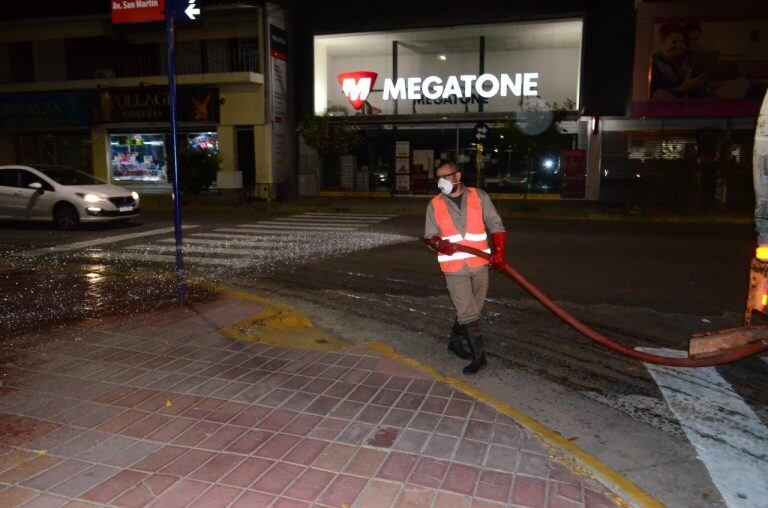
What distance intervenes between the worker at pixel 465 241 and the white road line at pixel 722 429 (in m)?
1.62

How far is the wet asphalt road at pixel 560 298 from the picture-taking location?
187 inches

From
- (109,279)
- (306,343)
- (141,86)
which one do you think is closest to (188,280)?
(109,279)

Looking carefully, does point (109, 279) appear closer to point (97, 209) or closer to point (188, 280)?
point (188, 280)

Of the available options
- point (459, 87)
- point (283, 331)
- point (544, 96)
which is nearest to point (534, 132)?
point (544, 96)

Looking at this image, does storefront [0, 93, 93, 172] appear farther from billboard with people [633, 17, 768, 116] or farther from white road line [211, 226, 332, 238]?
billboard with people [633, 17, 768, 116]

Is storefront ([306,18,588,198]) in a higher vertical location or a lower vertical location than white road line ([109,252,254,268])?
higher

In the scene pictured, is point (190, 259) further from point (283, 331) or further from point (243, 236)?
point (283, 331)

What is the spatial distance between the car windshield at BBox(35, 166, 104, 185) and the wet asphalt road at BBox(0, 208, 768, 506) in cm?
148

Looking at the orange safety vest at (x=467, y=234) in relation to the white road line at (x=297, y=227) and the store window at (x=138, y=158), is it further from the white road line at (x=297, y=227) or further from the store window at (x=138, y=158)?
the store window at (x=138, y=158)

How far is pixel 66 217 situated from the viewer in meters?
14.2

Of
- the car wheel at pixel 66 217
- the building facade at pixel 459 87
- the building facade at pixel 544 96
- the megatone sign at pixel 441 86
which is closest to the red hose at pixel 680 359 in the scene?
the car wheel at pixel 66 217

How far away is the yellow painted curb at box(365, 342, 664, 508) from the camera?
10.6 ft

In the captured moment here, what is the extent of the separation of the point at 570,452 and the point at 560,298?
4468 millimetres

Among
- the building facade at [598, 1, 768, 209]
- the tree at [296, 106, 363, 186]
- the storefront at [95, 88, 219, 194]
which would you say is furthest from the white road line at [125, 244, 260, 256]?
the building facade at [598, 1, 768, 209]
